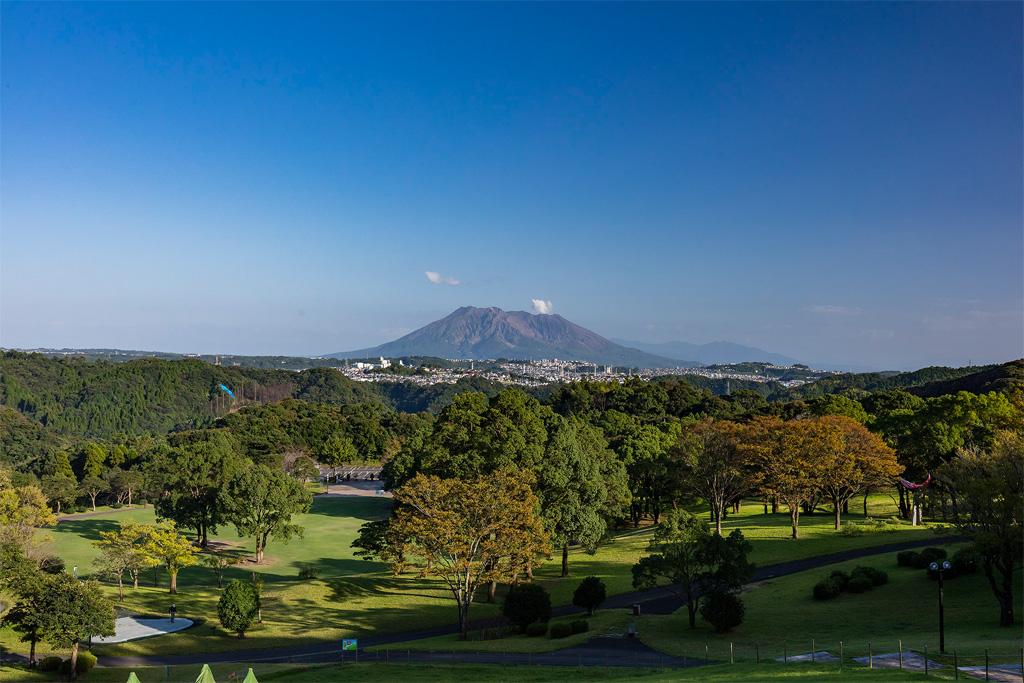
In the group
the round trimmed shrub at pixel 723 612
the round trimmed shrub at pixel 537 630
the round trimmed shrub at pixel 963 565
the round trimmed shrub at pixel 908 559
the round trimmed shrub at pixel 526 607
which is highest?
the round trimmed shrub at pixel 963 565

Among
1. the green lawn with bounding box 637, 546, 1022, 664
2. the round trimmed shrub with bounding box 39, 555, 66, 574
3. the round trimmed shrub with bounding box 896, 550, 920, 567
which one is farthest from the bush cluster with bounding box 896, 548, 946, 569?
the round trimmed shrub with bounding box 39, 555, 66, 574

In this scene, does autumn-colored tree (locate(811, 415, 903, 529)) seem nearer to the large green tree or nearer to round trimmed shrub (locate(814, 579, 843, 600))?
round trimmed shrub (locate(814, 579, 843, 600))

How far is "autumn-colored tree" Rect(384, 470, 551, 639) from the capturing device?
3303 centimetres

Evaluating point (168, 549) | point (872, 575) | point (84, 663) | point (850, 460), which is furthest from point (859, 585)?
point (168, 549)

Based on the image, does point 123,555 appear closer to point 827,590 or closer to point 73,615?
point 73,615

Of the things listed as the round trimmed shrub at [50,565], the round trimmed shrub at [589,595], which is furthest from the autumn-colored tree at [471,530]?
the round trimmed shrub at [50,565]

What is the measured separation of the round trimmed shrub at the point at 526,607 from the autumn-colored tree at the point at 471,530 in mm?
1009

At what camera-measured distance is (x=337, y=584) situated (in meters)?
41.0

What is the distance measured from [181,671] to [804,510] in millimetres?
48233

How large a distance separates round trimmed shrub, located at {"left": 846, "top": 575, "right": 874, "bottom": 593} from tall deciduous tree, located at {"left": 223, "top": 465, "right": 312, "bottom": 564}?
Result: 118 ft

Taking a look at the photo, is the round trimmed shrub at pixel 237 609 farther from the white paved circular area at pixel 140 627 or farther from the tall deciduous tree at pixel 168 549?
the tall deciduous tree at pixel 168 549

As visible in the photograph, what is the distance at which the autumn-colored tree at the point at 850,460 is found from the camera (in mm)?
45719

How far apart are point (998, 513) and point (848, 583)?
31.8 feet

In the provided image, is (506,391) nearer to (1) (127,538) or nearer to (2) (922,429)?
(1) (127,538)
